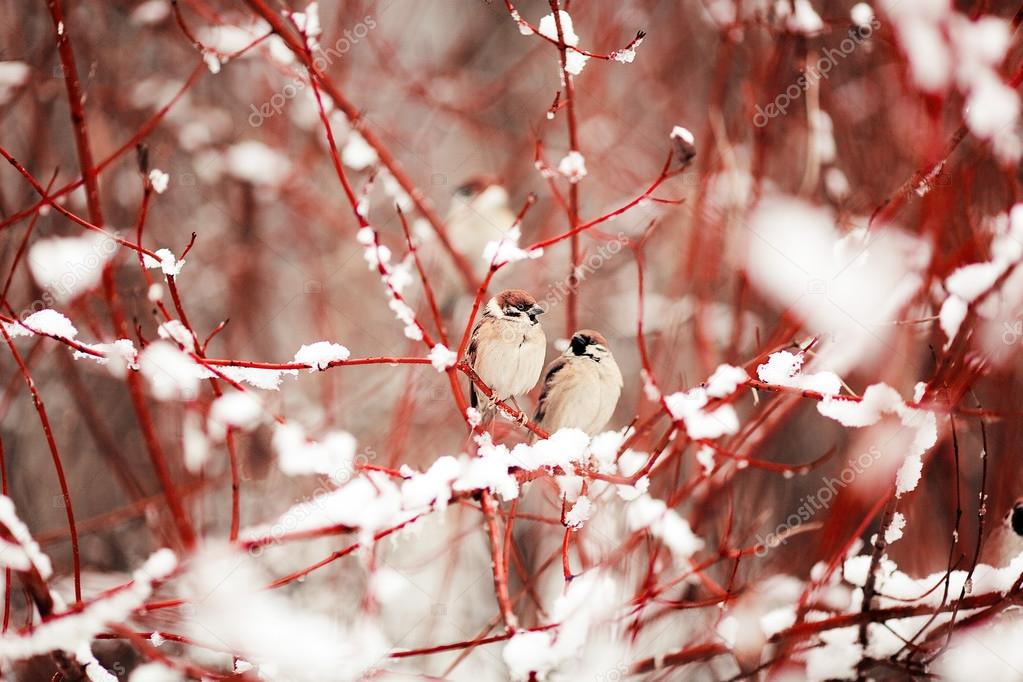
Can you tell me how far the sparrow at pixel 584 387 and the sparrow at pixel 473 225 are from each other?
1.27m

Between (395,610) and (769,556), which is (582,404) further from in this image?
(395,610)

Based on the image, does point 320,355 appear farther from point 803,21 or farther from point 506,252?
point 803,21

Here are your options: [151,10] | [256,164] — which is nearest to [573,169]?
[151,10]

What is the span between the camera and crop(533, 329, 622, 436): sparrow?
2.22m

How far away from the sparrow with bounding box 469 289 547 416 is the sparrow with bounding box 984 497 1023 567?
111 centimetres

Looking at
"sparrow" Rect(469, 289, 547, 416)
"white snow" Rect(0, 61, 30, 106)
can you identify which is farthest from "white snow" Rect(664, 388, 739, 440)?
"white snow" Rect(0, 61, 30, 106)

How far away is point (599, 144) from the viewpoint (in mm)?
4227

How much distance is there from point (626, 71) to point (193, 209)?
262 centimetres

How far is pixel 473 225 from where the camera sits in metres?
3.79

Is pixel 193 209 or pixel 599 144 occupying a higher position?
pixel 193 209

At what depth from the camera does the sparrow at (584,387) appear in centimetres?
222

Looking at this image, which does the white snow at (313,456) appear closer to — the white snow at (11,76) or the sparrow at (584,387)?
the sparrow at (584,387)

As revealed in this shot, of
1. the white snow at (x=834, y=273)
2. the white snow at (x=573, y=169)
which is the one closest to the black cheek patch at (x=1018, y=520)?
the white snow at (x=834, y=273)

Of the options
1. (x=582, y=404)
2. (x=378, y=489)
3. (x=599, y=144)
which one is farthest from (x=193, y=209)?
(x=378, y=489)
